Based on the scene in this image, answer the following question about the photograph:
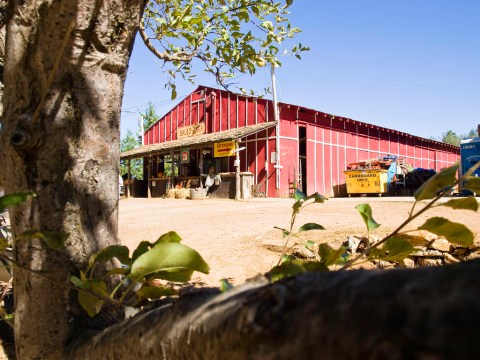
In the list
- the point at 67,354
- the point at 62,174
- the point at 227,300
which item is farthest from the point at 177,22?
the point at 227,300

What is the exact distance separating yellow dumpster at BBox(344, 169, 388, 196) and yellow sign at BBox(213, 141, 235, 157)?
5.49 meters

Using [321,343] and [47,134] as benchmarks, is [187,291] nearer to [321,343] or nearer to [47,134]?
[321,343]

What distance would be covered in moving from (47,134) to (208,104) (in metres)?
20.9

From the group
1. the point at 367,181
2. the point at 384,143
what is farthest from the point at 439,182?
A: the point at 384,143

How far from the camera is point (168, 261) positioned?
2.36ft

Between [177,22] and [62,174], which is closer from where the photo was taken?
[62,174]

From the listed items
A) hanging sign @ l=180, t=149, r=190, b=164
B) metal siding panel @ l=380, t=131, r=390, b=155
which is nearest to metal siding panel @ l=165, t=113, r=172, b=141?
hanging sign @ l=180, t=149, r=190, b=164

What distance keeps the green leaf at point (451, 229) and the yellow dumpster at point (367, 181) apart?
A: 1649 cm

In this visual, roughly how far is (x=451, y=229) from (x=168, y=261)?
0.57 meters

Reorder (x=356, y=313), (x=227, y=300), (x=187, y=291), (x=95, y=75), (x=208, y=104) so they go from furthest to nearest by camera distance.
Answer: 1. (x=208, y=104)
2. (x=95, y=75)
3. (x=187, y=291)
4. (x=227, y=300)
5. (x=356, y=313)

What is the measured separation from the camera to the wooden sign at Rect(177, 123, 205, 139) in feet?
72.0

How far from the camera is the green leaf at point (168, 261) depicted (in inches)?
28.1

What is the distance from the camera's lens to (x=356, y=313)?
33cm

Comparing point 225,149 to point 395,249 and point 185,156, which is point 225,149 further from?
point 395,249
